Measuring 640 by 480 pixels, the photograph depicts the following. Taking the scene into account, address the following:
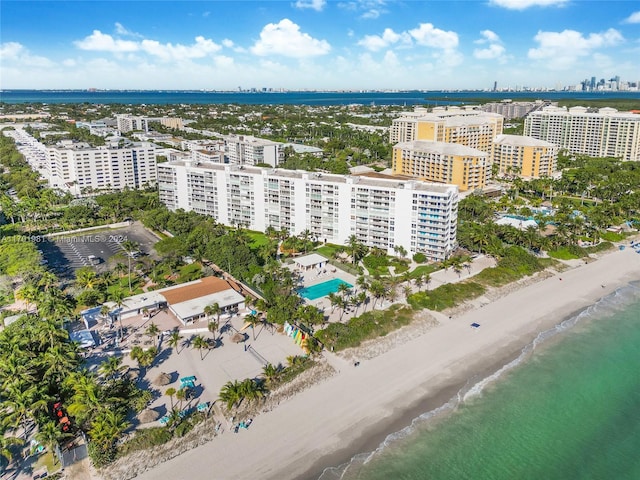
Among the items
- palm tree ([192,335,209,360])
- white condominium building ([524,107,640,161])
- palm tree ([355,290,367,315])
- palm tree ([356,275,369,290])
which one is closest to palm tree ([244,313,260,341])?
palm tree ([192,335,209,360])

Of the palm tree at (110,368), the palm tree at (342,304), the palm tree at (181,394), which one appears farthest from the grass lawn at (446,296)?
the palm tree at (110,368)

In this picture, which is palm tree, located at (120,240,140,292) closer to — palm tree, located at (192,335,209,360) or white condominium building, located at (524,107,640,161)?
palm tree, located at (192,335,209,360)

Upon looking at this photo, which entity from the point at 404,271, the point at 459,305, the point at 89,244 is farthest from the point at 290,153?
the point at 459,305

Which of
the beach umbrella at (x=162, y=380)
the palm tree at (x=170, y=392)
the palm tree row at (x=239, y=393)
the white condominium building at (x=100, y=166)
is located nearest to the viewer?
the palm tree row at (x=239, y=393)

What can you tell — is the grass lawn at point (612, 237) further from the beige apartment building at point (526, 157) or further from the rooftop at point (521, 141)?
the rooftop at point (521, 141)

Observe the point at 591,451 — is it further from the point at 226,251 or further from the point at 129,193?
the point at 129,193

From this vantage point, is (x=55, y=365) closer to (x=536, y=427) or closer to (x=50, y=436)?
(x=50, y=436)
